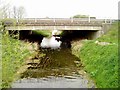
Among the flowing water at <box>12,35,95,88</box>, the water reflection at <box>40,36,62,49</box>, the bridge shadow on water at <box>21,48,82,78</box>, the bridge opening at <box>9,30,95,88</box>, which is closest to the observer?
the flowing water at <box>12,35,95,88</box>

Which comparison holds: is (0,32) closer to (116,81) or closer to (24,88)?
(24,88)

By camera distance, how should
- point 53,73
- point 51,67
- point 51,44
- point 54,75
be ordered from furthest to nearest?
point 51,44 < point 51,67 < point 53,73 < point 54,75

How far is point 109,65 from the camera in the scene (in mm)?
23172

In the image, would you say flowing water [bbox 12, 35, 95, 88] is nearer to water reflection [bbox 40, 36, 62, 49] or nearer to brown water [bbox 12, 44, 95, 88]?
brown water [bbox 12, 44, 95, 88]

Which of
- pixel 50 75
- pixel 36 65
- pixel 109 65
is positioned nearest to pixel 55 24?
pixel 36 65

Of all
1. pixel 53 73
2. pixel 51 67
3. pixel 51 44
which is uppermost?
pixel 53 73

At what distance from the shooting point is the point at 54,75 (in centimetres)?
2731

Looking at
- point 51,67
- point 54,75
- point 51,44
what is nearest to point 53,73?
point 54,75

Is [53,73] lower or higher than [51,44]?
higher

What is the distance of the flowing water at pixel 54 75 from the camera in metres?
23.3

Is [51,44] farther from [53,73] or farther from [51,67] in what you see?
[53,73]

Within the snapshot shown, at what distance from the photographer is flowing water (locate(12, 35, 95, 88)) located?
23.3 metres

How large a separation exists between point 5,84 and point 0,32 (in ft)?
19.7

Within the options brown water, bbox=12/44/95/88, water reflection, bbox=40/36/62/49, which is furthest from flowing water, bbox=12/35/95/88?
water reflection, bbox=40/36/62/49
